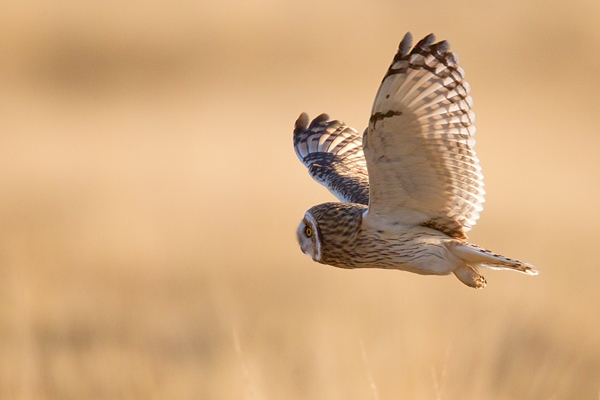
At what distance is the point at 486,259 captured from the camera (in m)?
3.13

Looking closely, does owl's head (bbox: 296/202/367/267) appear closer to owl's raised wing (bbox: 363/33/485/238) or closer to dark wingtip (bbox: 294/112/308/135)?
owl's raised wing (bbox: 363/33/485/238)

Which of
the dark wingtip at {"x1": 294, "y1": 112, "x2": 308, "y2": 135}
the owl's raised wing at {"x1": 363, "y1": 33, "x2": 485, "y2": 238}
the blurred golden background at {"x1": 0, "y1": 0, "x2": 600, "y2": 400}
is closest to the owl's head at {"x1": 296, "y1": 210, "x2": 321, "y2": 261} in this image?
the owl's raised wing at {"x1": 363, "y1": 33, "x2": 485, "y2": 238}

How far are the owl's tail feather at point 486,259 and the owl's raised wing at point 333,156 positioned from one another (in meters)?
0.83

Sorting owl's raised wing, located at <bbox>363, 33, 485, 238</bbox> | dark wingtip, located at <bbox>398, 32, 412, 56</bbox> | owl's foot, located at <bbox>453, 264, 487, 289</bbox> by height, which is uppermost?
dark wingtip, located at <bbox>398, 32, 412, 56</bbox>

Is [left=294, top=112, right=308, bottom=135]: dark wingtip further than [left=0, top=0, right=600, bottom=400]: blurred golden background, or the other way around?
[left=294, top=112, right=308, bottom=135]: dark wingtip

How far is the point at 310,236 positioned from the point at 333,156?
4.12 ft

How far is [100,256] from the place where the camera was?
5.64m

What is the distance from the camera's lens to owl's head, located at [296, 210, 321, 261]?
3387 millimetres

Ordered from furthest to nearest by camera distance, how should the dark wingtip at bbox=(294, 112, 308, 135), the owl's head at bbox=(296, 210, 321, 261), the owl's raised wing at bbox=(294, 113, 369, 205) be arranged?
the dark wingtip at bbox=(294, 112, 308, 135)
the owl's raised wing at bbox=(294, 113, 369, 205)
the owl's head at bbox=(296, 210, 321, 261)

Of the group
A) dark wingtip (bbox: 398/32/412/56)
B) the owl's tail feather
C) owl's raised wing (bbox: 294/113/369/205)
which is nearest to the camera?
dark wingtip (bbox: 398/32/412/56)

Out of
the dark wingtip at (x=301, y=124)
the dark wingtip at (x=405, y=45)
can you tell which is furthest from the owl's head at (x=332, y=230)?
the dark wingtip at (x=301, y=124)

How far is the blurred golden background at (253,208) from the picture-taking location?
13.9 ft

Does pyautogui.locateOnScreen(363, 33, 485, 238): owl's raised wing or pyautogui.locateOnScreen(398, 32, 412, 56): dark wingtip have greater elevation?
pyautogui.locateOnScreen(398, 32, 412, 56): dark wingtip

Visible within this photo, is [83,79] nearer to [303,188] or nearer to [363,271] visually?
[303,188]
